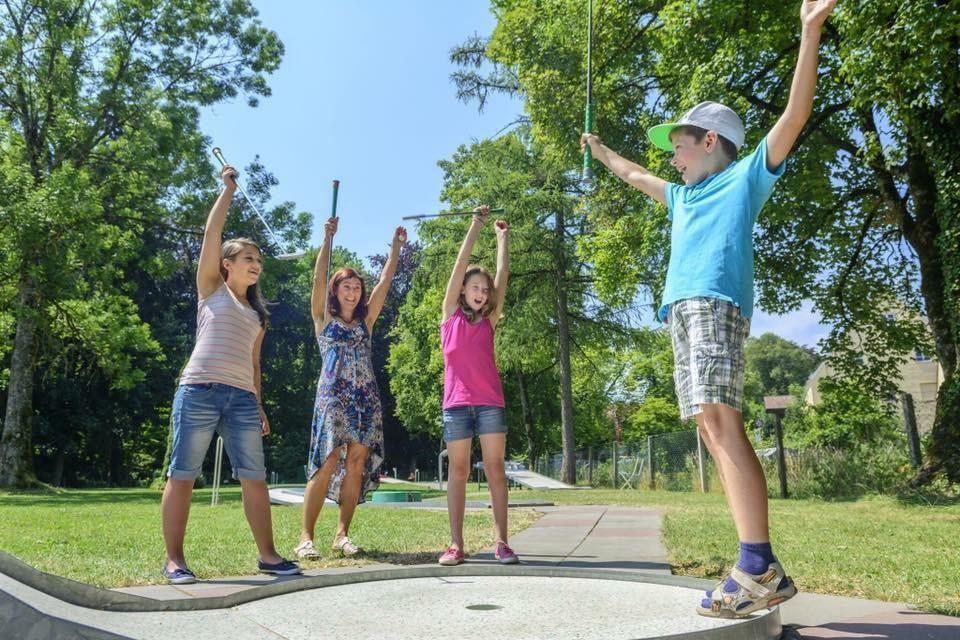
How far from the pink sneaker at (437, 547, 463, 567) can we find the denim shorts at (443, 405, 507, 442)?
1.90ft

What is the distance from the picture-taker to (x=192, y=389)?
339cm

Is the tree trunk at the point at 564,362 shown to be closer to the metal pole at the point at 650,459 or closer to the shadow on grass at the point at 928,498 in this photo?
the metal pole at the point at 650,459

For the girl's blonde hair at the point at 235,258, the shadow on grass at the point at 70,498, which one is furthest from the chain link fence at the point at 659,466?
the girl's blonde hair at the point at 235,258

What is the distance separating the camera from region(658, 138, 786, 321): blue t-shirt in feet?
8.52

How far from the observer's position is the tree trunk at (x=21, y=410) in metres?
16.1

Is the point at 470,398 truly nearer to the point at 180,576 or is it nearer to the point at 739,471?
the point at 180,576

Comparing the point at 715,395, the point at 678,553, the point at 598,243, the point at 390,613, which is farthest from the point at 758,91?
the point at 390,613

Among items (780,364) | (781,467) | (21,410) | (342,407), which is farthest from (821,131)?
(780,364)

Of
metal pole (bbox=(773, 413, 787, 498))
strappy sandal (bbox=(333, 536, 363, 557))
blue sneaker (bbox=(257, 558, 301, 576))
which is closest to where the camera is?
blue sneaker (bbox=(257, 558, 301, 576))

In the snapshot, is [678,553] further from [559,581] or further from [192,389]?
[192,389]

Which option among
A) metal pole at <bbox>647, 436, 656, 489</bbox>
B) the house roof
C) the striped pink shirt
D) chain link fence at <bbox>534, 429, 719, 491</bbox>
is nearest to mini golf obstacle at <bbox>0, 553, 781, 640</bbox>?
the striped pink shirt

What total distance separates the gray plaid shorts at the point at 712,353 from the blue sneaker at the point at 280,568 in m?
1.97

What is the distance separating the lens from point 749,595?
229cm

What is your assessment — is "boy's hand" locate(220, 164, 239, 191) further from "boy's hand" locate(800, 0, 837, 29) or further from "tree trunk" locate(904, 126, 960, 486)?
"tree trunk" locate(904, 126, 960, 486)
